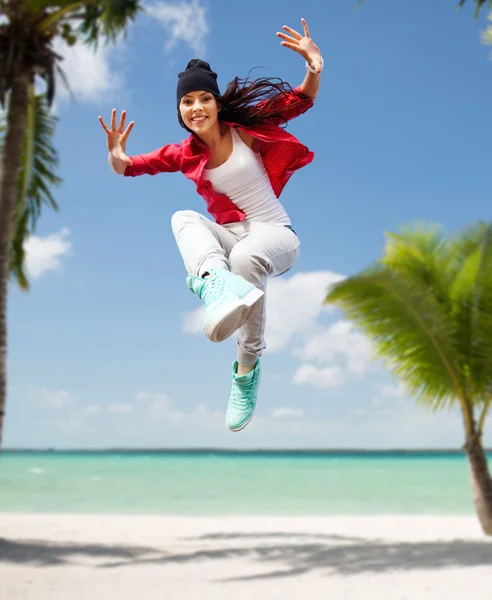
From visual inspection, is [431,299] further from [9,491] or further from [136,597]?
[9,491]

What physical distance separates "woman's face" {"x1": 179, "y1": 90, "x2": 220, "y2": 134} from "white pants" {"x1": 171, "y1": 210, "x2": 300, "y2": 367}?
0.35m

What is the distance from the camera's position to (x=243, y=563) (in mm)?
12719

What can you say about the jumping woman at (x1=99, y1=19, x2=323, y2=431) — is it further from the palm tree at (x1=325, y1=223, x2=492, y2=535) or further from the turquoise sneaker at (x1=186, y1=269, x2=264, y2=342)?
the palm tree at (x1=325, y1=223, x2=492, y2=535)

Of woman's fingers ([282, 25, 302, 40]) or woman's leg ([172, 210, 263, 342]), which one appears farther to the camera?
woman's fingers ([282, 25, 302, 40])

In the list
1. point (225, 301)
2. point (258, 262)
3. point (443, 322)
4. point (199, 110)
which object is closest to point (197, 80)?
point (199, 110)

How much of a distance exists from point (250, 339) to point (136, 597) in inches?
342

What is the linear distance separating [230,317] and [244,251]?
15.9 inches

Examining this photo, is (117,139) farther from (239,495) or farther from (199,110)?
(239,495)

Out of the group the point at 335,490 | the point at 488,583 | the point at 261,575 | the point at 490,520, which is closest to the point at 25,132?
the point at 261,575

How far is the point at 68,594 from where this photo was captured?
1066 centimetres

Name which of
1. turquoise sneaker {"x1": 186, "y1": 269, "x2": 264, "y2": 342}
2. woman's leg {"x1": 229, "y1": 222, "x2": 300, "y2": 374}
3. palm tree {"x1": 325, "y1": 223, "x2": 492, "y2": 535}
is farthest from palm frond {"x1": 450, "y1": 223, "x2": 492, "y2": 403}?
turquoise sneaker {"x1": 186, "y1": 269, "x2": 264, "y2": 342}

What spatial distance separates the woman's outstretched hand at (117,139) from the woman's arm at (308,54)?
745 millimetres

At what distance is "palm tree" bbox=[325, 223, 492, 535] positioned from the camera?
1073 cm

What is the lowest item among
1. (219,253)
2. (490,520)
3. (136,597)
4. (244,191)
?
(136,597)
